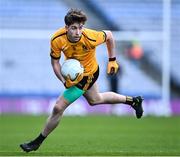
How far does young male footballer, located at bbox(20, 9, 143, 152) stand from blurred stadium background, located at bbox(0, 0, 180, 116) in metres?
15.5

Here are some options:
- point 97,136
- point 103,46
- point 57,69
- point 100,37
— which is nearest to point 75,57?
point 57,69

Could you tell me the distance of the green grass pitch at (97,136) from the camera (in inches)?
466

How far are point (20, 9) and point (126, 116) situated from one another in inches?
248

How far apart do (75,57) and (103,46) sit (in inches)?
651

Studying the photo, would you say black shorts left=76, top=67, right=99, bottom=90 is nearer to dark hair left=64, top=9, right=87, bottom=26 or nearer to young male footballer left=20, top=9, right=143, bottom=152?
young male footballer left=20, top=9, right=143, bottom=152

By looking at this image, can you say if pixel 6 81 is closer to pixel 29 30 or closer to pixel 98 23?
pixel 29 30

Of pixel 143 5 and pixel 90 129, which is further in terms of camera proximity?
A: pixel 143 5

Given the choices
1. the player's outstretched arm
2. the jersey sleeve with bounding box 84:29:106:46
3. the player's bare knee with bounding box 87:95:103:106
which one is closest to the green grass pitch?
the player's bare knee with bounding box 87:95:103:106

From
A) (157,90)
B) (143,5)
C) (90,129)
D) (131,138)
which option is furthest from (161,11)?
(131,138)

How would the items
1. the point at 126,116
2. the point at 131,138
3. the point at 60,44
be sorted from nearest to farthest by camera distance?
the point at 60,44 → the point at 131,138 → the point at 126,116

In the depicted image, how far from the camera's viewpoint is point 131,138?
15.4 m

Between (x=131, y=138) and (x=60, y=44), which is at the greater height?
(x=60, y=44)

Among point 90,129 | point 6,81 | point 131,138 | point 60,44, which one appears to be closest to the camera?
point 60,44

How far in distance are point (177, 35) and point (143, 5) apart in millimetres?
1589
